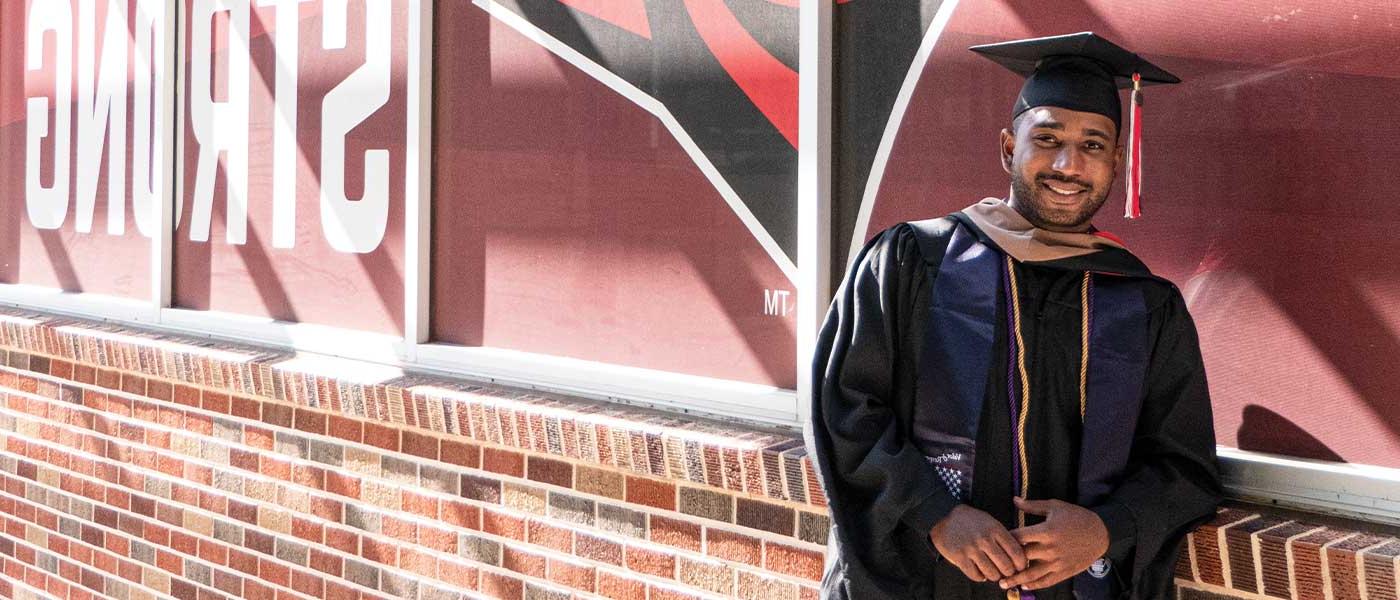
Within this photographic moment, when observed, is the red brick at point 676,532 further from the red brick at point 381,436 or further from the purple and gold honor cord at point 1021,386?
the purple and gold honor cord at point 1021,386

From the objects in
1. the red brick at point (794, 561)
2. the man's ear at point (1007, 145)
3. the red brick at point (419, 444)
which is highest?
the man's ear at point (1007, 145)

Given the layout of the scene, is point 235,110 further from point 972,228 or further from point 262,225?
point 972,228

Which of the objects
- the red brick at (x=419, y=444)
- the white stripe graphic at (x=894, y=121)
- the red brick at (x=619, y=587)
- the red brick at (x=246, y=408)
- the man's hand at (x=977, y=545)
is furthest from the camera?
the red brick at (x=246, y=408)

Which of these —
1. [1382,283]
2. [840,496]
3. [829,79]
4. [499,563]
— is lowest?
[499,563]

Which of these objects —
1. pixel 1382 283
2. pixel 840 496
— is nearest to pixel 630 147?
pixel 840 496

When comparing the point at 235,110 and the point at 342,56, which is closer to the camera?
the point at 342,56

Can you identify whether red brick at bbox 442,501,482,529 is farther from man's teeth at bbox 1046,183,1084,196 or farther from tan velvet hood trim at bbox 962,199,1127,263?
man's teeth at bbox 1046,183,1084,196

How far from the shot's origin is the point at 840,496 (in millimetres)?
2637

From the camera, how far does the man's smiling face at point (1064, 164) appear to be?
8.42 feet

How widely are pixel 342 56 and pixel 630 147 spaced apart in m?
1.44

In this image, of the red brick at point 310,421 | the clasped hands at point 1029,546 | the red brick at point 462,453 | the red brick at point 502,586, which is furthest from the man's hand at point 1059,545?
the red brick at point 310,421

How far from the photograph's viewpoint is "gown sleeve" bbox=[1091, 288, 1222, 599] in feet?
8.38

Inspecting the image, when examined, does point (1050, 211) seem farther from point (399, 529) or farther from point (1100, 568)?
point (399, 529)

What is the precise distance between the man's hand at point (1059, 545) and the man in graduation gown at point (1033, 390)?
0.02 metres
